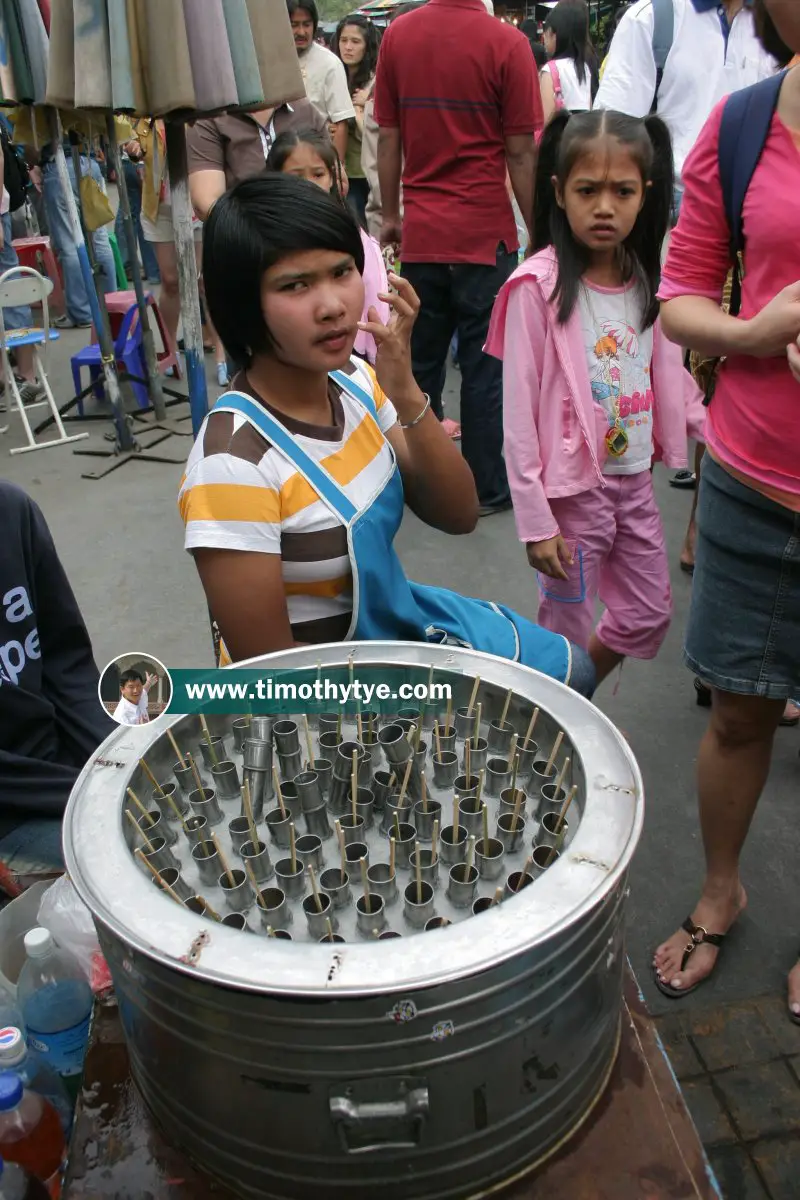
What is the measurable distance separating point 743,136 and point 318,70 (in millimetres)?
4290

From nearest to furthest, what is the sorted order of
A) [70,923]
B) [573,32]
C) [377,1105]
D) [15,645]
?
[377,1105] → [70,923] → [15,645] → [573,32]

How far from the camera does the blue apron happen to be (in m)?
1.41

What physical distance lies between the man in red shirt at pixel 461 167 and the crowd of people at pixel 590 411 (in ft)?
1.64

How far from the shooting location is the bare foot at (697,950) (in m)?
1.83

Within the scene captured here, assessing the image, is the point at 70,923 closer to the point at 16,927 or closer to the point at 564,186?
the point at 16,927

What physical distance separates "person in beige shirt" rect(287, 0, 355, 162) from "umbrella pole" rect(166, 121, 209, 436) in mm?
2935

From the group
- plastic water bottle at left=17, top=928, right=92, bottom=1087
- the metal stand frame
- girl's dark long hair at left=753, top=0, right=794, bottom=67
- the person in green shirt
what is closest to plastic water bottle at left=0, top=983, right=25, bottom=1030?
plastic water bottle at left=17, top=928, right=92, bottom=1087

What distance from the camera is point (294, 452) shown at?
140cm

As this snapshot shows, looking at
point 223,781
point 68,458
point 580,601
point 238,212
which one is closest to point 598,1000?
point 223,781

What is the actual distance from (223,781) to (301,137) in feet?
7.62

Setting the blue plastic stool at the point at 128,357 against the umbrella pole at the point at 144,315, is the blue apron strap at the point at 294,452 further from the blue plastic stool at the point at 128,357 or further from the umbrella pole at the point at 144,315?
the blue plastic stool at the point at 128,357

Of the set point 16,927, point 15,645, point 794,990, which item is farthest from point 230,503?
point 794,990

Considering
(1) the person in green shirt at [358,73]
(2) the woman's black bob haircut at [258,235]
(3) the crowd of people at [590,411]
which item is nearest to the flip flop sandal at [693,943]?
(3) the crowd of people at [590,411]

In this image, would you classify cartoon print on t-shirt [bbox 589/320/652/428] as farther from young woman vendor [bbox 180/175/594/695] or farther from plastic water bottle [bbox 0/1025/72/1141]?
plastic water bottle [bbox 0/1025/72/1141]
